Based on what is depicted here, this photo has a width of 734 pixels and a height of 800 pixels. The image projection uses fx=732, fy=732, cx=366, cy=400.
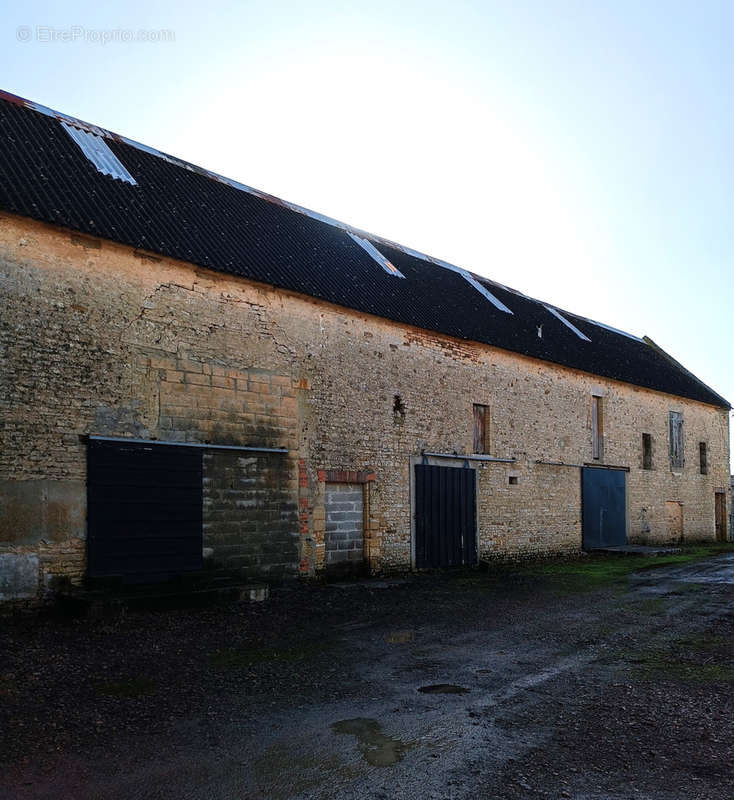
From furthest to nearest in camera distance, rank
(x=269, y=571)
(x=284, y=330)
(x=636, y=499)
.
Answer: (x=636, y=499), (x=284, y=330), (x=269, y=571)

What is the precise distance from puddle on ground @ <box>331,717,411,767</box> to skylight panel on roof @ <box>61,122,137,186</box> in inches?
398

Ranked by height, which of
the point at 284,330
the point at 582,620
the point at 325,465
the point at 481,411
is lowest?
the point at 582,620

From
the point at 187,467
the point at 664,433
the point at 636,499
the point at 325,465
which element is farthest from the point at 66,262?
the point at 664,433

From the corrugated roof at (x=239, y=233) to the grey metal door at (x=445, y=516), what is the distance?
124 inches

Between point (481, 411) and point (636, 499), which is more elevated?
point (481, 411)

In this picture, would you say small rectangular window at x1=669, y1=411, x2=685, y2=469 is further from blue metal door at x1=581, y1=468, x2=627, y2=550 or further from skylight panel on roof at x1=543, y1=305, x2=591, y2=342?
skylight panel on roof at x1=543, y1=305, x2=591, y2=342

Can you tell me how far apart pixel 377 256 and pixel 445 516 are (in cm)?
631

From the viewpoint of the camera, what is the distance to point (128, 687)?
20.1 feet

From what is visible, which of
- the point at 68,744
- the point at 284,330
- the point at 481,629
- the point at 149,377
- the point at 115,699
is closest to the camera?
the point at 68,744

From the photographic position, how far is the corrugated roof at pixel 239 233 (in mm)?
10758

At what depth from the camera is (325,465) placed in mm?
13180

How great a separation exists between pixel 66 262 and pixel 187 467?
11.0 ft

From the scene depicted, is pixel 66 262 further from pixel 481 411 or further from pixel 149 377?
pixel 481 411

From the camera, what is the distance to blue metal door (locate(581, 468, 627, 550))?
792 inches
